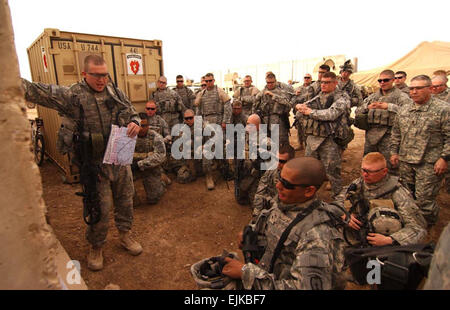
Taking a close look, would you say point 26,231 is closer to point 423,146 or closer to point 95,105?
point 95,105

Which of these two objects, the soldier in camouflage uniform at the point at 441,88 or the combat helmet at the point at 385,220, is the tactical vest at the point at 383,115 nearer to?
the soldier in camouflage uniform at the point at 441,88

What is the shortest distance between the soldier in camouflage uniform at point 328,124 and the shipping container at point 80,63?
3545 mm

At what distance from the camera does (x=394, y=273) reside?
5.28 ft

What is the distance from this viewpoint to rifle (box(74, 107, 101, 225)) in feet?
9.27

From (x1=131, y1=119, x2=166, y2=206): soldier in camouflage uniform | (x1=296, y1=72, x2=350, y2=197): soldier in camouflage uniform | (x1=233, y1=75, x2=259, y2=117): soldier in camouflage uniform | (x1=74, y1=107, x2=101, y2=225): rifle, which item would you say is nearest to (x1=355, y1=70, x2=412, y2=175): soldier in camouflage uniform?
(x1=296, y1=72, x2=350, y2=197): soldier in camouflage uniform

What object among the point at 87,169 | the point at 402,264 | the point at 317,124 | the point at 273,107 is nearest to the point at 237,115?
the point at 273,107

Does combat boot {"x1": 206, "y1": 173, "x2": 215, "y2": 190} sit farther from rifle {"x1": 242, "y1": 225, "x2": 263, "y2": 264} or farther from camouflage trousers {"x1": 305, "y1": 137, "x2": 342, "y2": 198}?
rifle {"x1": 242, "y1": 225, "x2": 263, "y2": 264}

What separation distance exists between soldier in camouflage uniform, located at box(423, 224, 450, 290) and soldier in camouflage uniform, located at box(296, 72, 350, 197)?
3.25 meters

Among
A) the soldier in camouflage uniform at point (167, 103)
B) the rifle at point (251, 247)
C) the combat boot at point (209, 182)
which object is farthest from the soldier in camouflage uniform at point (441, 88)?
the rifle at point (251, 247)

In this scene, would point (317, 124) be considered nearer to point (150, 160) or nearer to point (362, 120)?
point (362, 120)

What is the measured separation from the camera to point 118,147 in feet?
9.70

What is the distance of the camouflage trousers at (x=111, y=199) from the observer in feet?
9.76
